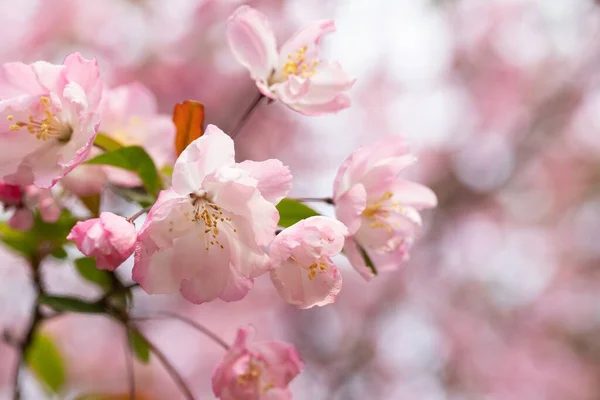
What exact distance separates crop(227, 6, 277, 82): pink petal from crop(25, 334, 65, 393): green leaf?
0.90 metres

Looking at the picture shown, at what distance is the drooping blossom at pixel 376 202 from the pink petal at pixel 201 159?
0.62 ft

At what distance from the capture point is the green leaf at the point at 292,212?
33.5 inches

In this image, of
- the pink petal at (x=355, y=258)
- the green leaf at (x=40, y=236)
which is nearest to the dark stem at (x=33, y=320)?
the green leaf at (x=40, y=236)

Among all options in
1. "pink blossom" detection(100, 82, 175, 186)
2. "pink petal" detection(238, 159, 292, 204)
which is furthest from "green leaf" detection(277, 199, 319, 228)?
"pink blossom" detection(100, 82, 175, 186)

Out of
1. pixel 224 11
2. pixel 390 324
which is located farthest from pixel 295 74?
pixel 390 324

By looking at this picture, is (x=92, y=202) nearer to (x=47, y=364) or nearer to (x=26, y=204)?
(x=26, y=204)

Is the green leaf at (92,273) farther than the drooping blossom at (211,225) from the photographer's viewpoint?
Yes

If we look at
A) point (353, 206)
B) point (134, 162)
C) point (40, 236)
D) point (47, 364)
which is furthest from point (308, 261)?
point (47, 364)

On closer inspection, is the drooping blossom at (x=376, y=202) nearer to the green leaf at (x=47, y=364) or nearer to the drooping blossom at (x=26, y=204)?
the drooping blossom at (x=26, y=204)

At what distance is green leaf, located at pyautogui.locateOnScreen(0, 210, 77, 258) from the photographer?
0.96 m

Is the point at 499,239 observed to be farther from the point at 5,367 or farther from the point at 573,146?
the point at 5,367

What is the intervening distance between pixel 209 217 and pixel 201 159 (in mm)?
77

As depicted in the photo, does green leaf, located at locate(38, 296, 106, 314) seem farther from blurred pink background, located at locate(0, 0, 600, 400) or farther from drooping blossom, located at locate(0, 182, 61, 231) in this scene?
blurred pink background, located at locate(0, 0, 600, 400)

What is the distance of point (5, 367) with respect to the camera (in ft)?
12.5
